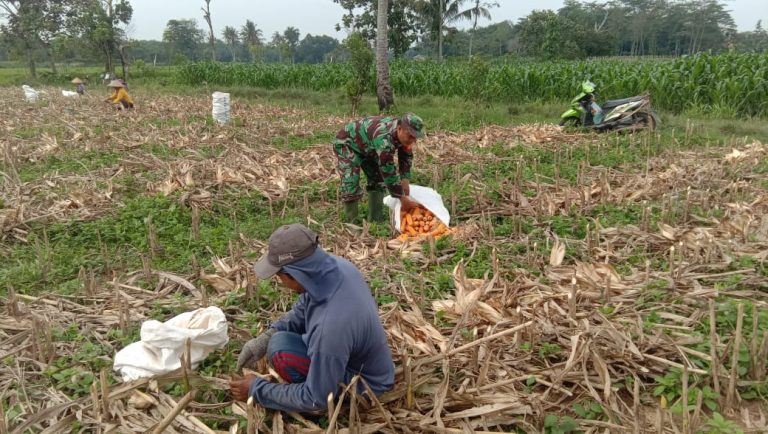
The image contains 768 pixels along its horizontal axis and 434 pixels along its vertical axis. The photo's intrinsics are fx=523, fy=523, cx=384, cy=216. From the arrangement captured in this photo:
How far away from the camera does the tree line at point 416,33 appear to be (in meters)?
27.1

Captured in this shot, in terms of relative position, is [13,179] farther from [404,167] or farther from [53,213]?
[404,167]

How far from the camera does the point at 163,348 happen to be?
10.0 feet

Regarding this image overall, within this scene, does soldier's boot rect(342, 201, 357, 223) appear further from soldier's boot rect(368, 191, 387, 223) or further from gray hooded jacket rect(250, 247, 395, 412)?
gray hooded jacket rect(250, 247, 395, 412)

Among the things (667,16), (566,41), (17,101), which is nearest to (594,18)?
(667,16)

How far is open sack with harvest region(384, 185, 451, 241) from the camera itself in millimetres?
5145

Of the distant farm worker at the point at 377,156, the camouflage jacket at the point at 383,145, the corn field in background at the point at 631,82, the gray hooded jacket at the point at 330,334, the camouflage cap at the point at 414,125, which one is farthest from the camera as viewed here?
the corn field in background at the point at 631,82

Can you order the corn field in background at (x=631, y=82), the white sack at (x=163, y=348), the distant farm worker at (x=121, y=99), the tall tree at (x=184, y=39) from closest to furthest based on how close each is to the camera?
the white sack at (x=163, y=348) < the corn field in background at (x=631, y=82) < the distant farm worker at (x=121, y=99) < the tall tree at (x=184, y=39)

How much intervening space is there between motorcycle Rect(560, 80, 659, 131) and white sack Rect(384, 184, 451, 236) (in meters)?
5.89

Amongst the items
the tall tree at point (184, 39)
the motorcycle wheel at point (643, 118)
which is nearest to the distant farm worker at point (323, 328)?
the motorcycle wheel at point (643, 118)

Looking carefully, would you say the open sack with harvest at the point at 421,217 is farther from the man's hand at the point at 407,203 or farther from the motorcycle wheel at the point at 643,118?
the motorcycle wheel at the point at 643,118

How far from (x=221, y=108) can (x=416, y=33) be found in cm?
2535

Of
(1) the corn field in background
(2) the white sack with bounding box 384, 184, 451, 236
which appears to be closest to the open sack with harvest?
(2) the white sack with bounding box 384, 184, 451, 236

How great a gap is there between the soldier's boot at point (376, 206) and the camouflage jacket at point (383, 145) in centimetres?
41

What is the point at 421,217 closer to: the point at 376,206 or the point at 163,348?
the point at 376,206
